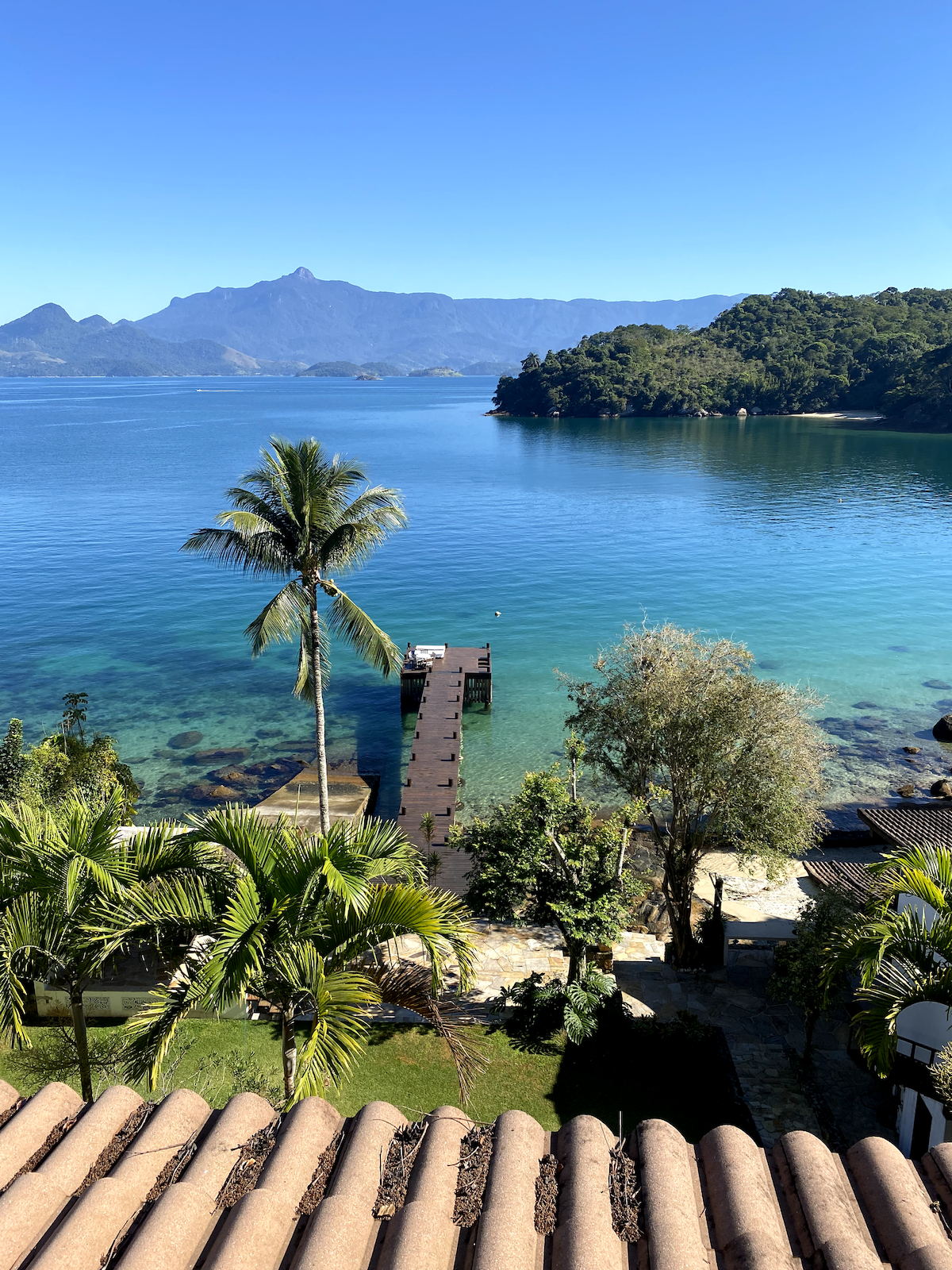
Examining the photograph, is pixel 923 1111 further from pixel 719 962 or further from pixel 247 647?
pixel 247 647

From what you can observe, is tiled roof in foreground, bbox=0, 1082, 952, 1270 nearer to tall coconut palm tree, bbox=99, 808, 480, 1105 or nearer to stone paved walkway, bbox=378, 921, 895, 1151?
tall coconut palm tree, bbox=99, 808, 480, 1105

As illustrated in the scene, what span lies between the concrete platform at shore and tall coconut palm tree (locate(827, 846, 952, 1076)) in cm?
1778

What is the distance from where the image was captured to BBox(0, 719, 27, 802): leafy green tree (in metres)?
20.4

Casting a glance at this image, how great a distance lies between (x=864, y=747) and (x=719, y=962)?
19620mm

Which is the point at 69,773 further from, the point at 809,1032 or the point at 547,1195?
the point at 547,1195

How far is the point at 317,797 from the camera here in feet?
98.1

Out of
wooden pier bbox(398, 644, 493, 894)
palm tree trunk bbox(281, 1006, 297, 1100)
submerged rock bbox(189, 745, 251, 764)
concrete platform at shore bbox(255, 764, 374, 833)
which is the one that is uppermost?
palm tree trunk bbox(281, 1006, 297, 1100)

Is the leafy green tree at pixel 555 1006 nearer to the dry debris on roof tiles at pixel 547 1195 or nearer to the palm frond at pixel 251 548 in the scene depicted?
the dry debris on roof tiles at pixel 547 1195

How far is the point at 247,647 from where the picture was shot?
48.3m

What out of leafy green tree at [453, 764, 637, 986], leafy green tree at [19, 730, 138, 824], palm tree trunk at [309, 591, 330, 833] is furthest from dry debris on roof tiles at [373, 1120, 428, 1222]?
leafy green tree at [19, 730, 138, 824]

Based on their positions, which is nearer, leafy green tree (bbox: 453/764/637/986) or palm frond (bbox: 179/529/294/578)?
leafy green tree (bbox: 453/764/637/986)

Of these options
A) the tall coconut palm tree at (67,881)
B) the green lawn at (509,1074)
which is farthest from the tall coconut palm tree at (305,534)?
the tall coconut palm tree at (67,881)

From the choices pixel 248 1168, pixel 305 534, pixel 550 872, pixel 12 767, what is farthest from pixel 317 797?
pixel 248 1168

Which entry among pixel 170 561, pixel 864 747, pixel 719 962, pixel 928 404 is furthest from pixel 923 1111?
pixel 928 404
